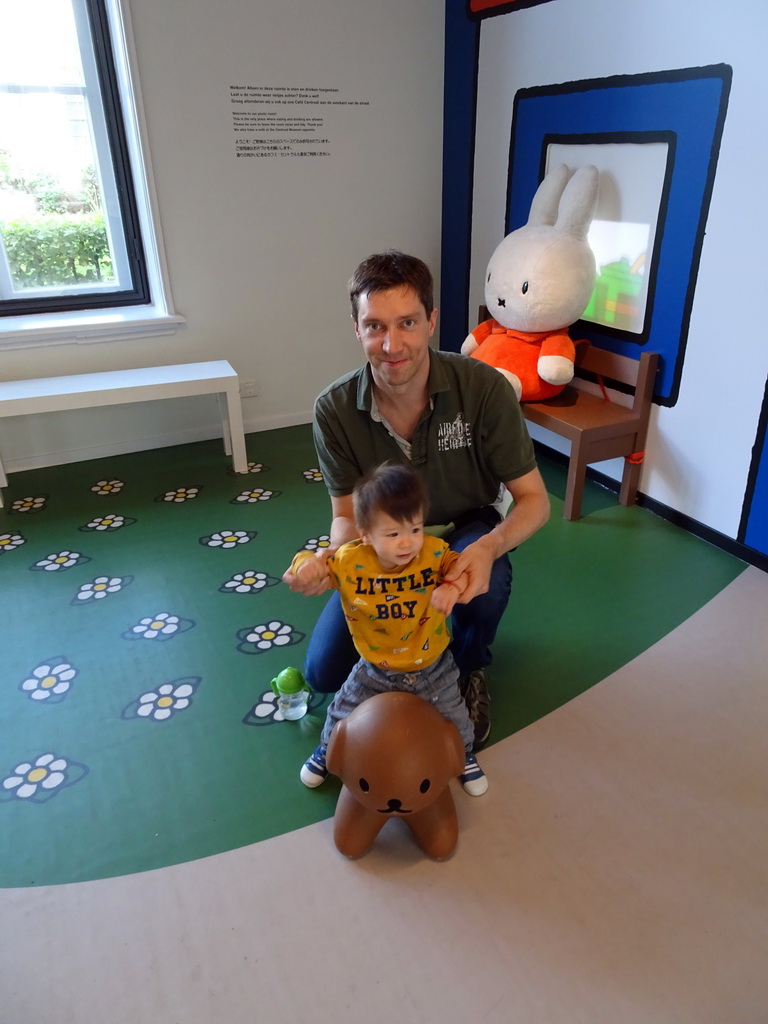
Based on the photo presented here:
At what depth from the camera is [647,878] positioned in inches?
51.5

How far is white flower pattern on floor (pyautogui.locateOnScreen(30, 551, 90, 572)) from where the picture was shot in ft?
7.53

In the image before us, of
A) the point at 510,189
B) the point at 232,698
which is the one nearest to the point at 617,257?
the point at 510,189

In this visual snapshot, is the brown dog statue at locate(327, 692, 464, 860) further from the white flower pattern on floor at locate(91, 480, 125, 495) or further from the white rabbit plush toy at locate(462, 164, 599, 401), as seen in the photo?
the white flower pattern on floor at locate(91, 480, 125, 495)

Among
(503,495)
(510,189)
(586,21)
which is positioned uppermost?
(586,21)

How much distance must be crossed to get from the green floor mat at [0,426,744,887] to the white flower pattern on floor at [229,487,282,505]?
1 centimetres

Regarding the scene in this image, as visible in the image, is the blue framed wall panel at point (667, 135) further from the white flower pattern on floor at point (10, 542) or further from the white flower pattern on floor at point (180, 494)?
the white flower pattern on floor at point (10, 542)

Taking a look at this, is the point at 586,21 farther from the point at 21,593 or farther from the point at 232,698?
the point at 21,593

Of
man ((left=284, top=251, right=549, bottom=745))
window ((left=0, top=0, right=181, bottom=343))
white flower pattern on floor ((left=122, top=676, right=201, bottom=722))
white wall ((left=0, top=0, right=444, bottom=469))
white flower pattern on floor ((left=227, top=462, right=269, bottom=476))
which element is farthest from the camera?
white flower pattern on floor ((left=227, top=462, right=269, bottom=476))

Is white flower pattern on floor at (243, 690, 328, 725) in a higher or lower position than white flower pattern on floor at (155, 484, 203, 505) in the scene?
lower

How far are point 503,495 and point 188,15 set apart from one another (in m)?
2.26

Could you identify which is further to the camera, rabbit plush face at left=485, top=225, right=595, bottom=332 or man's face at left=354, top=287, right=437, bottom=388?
rabbit plush face at left=485, top=225, right=595, bottom=332

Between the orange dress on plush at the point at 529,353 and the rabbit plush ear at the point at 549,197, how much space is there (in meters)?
0.41

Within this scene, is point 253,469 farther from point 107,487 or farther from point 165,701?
point 165,701

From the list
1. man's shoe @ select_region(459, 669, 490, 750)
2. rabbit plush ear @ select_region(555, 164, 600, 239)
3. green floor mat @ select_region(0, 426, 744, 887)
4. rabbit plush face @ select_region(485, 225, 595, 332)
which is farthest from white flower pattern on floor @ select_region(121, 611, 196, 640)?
rabbit plush ear @ select_region(555, 164, 600, 239)
